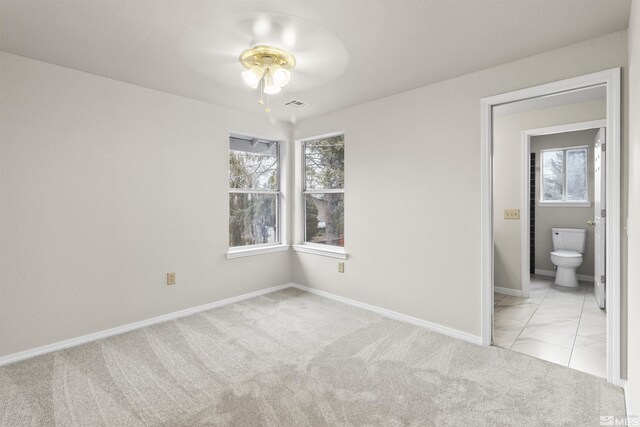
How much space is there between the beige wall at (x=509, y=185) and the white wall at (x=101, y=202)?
3.48 meters

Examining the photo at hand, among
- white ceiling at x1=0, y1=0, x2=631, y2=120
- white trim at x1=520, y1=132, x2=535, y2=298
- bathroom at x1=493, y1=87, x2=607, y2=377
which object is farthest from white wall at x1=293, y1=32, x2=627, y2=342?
white trim at x1=520, y1=132, x2=535, y2=298

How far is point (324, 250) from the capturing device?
4.12 m

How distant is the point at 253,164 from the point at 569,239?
15.9 ft

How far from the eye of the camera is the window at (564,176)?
198 inches

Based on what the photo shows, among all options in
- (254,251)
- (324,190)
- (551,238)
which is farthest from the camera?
(551,238)

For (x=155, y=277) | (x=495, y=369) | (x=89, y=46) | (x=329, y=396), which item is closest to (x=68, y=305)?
(x=155, y=277)

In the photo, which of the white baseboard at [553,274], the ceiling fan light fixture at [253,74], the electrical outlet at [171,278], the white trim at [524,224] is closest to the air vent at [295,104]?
the ceiling fan light fixture at [253,74]

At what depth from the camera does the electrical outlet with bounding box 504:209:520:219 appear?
4105 millimetres

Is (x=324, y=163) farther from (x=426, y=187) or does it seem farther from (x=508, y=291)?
(x=508, y=291)

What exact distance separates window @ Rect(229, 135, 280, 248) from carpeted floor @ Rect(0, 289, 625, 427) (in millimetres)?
1448

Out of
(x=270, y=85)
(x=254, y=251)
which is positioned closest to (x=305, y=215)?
(x=254, y=251)

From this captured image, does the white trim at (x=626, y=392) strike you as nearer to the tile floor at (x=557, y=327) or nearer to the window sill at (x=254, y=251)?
the tile floor at (x=557, y=327)

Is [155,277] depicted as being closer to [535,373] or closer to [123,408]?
[123,408]

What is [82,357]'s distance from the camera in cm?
251
